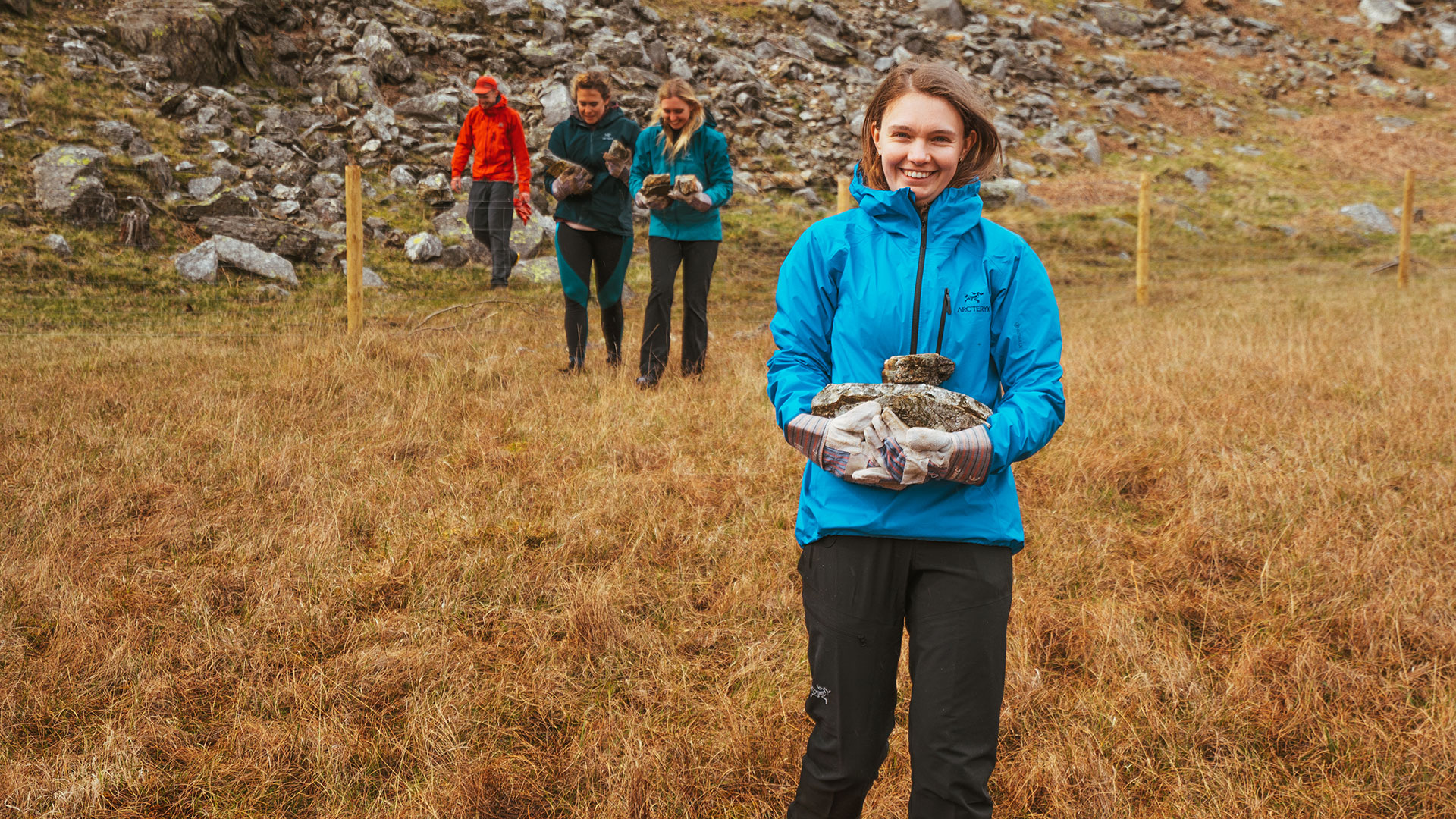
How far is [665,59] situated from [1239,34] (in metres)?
25.9

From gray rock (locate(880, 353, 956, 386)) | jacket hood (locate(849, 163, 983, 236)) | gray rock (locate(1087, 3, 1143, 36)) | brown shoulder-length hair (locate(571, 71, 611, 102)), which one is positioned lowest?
gray rock (locate(880, 353, 956, 386))

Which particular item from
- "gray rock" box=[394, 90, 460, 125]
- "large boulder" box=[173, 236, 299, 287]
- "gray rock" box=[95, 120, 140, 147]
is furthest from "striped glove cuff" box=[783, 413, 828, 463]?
"gray rock" box=[394, 90, 460, 125]

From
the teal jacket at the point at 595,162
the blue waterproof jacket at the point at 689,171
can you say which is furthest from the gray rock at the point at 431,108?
the blue waterproof jacket at the point at 689,171

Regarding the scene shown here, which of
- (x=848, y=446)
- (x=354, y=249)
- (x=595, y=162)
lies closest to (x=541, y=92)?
(x=354, y=249)

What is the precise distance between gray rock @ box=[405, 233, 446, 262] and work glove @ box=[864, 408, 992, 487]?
34.1 ft

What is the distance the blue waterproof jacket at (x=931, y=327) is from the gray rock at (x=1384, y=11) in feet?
152

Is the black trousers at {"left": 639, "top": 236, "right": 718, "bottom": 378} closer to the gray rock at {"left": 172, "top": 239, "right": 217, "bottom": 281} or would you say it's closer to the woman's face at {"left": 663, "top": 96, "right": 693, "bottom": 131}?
the woman's face at {"left": 663, "top": 96, "right": 693, "bottom": 131}

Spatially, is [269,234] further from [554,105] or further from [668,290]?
[554,105]

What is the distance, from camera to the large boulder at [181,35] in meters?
15.1

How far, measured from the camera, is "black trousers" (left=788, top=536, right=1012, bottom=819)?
1.63 meters

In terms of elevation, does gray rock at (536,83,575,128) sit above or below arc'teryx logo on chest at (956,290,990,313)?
above

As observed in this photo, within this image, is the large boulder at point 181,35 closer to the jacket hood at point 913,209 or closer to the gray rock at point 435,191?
the gray rock at point 435,191

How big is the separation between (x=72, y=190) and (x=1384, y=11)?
46.0m

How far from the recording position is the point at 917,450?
1571 millimetres
